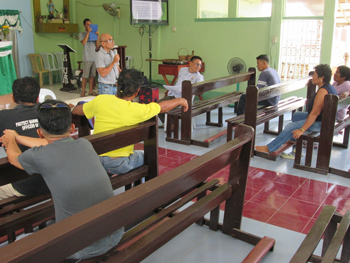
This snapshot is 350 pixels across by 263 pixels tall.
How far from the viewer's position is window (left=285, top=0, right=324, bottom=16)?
6697mm

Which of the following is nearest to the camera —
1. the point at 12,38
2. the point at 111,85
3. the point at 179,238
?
the point at 179,238

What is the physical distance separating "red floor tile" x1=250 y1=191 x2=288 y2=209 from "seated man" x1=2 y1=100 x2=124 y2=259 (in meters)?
1.70

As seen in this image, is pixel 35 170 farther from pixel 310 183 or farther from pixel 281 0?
pixel 281 0

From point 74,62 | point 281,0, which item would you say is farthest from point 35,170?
point 74,62

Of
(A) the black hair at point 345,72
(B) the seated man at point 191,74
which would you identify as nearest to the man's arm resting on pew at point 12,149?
(B) the seated man at point 191,74

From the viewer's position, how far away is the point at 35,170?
167 centimetres

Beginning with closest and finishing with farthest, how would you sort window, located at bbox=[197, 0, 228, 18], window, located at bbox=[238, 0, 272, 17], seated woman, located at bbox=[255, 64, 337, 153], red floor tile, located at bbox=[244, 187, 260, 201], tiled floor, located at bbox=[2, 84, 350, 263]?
tiled floor, located at bbox=[2, 84, 350, 263] → red floor tile, located at bbox=[244, 187, 260, 201] → seated woman, located at bbox=[255, 64, 337, 153] → window, located at bbox=[238, 0, 272, 17] → window, located at bbox=[197, 0, 228, 18]

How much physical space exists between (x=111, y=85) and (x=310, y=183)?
320 centimetres

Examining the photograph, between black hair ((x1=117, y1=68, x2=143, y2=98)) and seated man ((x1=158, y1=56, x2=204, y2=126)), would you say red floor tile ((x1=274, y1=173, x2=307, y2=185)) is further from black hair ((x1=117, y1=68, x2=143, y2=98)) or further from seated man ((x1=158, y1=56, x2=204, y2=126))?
seated man ((x1=158, y1=56, x2=204, y2=126))

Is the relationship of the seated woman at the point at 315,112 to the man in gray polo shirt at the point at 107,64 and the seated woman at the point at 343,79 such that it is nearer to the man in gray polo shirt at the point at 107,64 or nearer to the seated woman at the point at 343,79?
the seated woman at the point at 343,79

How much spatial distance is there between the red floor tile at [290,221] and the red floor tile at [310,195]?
36 centimetres

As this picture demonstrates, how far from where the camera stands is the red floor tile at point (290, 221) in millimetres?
2777

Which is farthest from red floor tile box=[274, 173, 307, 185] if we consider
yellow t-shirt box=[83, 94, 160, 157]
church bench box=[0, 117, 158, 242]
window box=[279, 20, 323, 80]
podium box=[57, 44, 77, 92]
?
podium box=[57, 44, 77, 92]

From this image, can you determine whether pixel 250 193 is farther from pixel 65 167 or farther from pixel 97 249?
pixel 65 167
